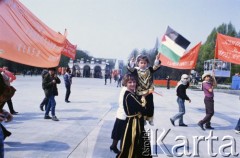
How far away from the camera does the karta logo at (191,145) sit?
239 inches

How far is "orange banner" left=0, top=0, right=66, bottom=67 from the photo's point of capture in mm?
4047

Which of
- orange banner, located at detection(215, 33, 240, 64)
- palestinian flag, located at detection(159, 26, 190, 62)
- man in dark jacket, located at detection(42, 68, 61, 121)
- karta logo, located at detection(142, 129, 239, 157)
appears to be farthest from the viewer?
orange banner, located at detection(215, 33, 240, 64)

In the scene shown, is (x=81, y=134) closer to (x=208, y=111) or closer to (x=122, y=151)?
(x=122, y=151)

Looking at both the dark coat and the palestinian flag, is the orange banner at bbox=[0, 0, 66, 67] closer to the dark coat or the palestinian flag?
the dark coat

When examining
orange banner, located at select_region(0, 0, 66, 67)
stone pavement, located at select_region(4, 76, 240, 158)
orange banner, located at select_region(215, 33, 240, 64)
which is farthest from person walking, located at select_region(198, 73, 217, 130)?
orange banner, located at select_region(0, 0, 66, 67)

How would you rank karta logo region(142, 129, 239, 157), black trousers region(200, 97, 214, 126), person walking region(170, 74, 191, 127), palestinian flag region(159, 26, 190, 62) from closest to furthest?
karta logo region(142, 129, 239, 157) < palestinian flag region(159, 26, 190, 62) < black trousers region(200, 97, 214, 126) < person walking region(170, 74, 191, 127)

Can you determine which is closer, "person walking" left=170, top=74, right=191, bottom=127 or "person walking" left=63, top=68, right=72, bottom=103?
"person walking" left=170, top=74, right=191, bottom=127

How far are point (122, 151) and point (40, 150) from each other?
1908mm

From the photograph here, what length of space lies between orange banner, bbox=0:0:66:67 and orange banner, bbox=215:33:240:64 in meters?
7.14

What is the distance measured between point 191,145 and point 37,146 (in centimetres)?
326

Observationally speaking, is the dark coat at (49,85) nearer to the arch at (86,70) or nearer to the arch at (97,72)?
the arch at (97,72)

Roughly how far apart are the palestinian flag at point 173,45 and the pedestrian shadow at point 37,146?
3848 mm

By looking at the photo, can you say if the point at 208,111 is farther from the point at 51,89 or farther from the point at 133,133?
the point at 133,133

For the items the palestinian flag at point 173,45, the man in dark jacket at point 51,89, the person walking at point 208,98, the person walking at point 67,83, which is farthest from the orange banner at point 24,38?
the person walking at point 67,83
